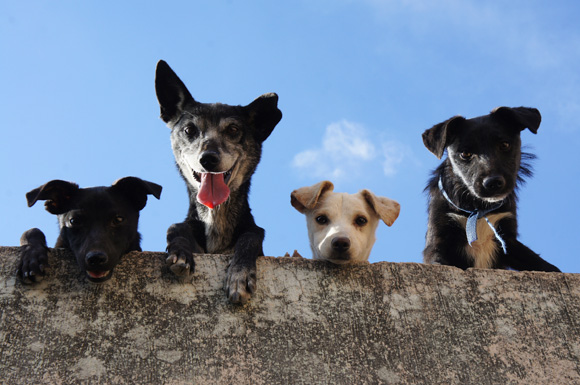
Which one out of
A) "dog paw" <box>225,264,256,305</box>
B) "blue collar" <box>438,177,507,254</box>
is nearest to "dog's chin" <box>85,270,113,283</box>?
"dog paw" <box>225,264,256,305</box>

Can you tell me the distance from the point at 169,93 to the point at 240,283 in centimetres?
281

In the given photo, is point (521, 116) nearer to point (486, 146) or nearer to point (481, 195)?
point (486, 146)

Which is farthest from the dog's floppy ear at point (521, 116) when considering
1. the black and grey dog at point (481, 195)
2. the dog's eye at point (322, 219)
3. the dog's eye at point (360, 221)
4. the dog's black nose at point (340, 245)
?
the dog's black nose at point (340, 245)

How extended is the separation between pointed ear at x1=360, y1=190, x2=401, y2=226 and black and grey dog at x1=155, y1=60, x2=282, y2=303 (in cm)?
112

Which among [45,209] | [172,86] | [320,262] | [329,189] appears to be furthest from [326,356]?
[172,86]

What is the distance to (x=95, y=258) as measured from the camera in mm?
4102

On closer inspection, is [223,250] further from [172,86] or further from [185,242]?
[172,86]

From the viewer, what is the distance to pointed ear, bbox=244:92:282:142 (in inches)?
244

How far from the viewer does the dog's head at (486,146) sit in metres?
5.57

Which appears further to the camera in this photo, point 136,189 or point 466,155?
point 466,155

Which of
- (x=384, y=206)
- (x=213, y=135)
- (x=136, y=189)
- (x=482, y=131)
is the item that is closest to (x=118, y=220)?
(x=136, y=189)

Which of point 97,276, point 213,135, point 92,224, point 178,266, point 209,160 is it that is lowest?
point 97,276

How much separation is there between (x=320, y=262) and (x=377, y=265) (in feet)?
1.55

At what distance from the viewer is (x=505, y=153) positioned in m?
5.76
